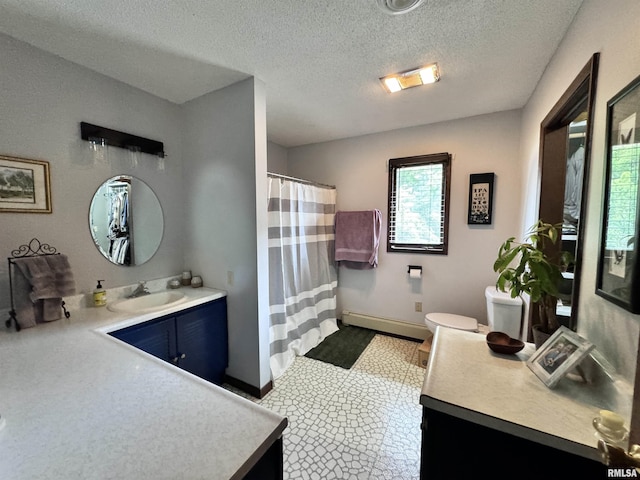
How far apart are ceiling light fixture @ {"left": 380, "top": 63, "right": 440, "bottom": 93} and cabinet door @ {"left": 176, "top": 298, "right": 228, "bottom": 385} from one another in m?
2.17

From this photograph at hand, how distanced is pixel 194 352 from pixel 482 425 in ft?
6.04

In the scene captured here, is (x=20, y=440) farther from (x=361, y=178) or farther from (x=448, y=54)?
(x=361, y=178)

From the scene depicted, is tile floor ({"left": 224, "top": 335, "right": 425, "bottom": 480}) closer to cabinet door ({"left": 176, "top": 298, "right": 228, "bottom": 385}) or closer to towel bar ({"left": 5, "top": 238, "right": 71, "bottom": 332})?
cabinet door ({"left": 176, "top": 298, "right": 228, "bottom": 385})

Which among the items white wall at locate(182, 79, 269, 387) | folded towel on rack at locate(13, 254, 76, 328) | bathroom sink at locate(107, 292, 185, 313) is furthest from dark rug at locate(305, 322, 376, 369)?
folded towel on rack at locate(13, 254, 76, 328)

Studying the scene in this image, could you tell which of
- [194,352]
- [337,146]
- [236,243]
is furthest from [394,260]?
[194,352]

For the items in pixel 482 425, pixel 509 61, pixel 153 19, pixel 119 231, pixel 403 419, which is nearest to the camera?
pixel 482 425

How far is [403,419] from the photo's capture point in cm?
181

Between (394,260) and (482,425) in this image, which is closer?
(482,425)

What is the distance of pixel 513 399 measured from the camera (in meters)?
0.85

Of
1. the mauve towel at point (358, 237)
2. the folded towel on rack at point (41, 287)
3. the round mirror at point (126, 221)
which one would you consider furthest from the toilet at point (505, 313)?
the folded towel on rack at point (41, 287)

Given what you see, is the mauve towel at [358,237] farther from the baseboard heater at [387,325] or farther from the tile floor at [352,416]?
the tile floor at [352,416]

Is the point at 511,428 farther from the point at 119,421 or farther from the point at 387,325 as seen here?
the point at 387,325

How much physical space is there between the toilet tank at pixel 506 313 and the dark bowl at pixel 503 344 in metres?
1.04

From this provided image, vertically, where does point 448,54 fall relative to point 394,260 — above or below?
above
